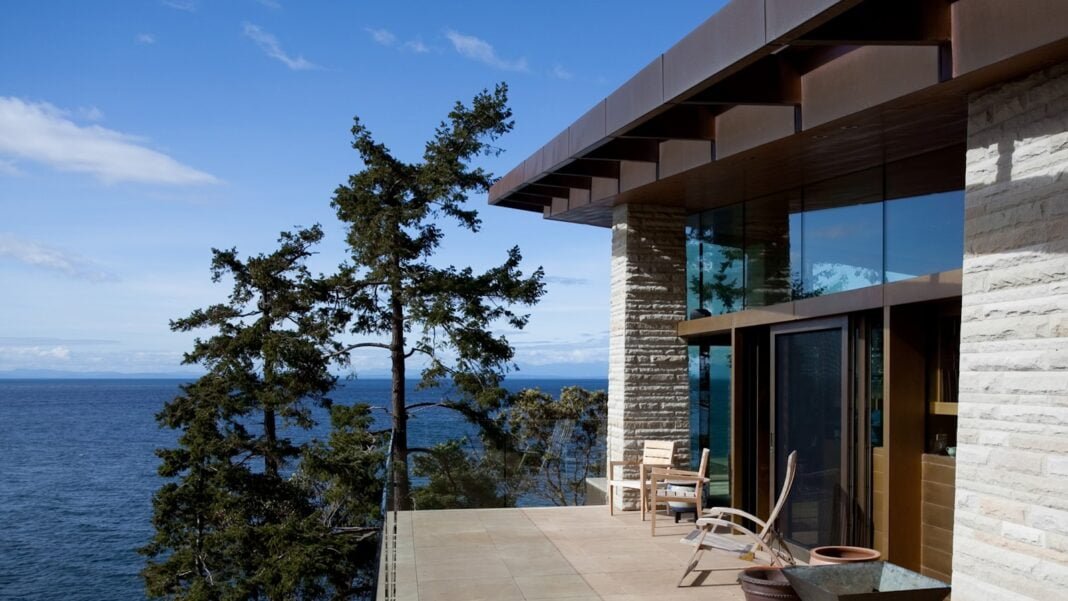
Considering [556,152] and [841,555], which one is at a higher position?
[556,152]

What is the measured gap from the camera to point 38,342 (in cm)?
12306

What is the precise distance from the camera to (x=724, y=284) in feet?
32.1

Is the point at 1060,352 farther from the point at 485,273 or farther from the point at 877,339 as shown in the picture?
the point at 485,273

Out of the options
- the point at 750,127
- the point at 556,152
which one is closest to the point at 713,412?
the point at 556,152

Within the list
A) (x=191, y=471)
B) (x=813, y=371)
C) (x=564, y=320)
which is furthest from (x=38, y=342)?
(x=813, y=371)

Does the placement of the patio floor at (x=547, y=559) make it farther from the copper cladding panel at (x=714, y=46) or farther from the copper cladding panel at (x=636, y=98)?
the copper cladding panel at (x=714, y=46)

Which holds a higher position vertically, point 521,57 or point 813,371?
point 521,57

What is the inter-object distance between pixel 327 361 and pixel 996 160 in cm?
1604

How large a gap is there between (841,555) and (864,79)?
306 centimetres

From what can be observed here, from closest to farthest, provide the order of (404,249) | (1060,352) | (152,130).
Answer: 1. (1060,352)
2. (404,249)
3. (152,130)

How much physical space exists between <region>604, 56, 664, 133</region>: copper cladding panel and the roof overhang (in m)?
0.01

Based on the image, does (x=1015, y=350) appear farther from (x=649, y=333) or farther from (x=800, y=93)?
(x=649, y=333)

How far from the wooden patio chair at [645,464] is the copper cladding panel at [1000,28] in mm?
5725

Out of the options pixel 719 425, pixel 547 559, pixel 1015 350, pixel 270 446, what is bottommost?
pixel 270 446
